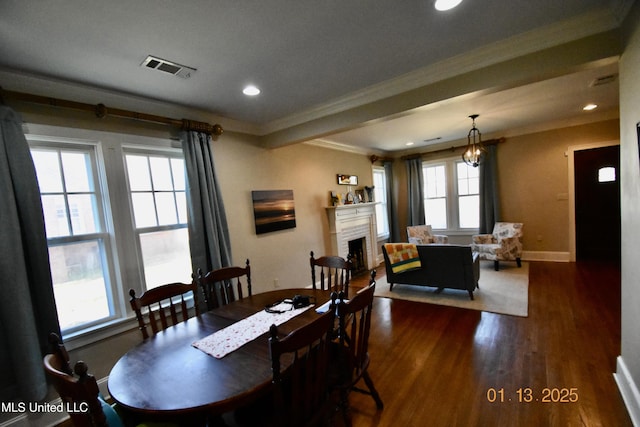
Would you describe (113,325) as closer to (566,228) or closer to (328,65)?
(328,65)

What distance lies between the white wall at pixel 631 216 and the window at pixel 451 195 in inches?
167

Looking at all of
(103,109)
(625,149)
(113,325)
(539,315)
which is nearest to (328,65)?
(103,109)

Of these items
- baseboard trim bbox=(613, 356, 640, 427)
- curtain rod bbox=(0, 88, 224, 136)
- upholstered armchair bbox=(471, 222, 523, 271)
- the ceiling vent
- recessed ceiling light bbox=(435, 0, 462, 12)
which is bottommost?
baseboard trim bbox=(613, 356, 640, 427)

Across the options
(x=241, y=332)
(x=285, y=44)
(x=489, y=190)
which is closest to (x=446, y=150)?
(x=489, y=190)

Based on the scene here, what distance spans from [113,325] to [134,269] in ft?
1.56

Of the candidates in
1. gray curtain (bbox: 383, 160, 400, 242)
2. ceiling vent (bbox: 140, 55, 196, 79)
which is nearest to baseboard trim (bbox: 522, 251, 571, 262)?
gray curtain (bbox: 383, 160, 400, 242)

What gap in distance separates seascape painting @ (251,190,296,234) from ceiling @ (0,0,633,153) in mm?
1184

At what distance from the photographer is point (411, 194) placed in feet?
21.2

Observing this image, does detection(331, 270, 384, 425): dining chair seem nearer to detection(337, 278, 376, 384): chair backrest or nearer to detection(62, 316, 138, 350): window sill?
detection(337, 278, 376, 384): chair backrest

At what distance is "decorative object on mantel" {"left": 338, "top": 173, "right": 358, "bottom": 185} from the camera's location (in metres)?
5.04

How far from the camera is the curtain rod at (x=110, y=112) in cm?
188

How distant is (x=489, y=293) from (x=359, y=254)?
241cm

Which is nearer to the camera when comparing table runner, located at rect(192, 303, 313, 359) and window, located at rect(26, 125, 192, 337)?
table runner, located at rect(192, 303, 313, 359)

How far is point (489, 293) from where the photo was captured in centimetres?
368
